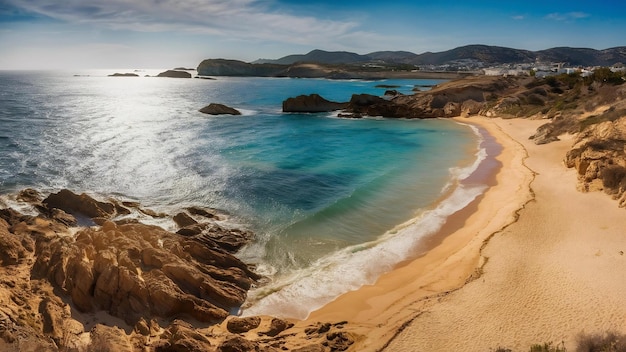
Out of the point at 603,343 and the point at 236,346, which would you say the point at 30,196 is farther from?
the point at 603,343

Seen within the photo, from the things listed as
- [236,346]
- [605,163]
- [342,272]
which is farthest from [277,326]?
[605,163]

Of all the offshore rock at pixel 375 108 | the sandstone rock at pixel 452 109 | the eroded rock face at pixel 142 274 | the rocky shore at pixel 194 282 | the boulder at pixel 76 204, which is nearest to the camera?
the rocky shore at pixel 194 282

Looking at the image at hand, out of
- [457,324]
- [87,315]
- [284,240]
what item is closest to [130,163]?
[284,240]

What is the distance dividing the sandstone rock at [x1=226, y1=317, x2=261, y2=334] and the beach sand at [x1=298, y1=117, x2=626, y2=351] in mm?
1748

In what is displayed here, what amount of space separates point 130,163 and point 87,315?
2126 cm

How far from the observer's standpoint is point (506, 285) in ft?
40.7

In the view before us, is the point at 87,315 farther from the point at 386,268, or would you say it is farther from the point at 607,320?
the point at 607,320

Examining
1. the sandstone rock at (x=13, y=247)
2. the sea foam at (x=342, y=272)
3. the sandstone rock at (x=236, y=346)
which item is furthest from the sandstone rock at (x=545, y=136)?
the sandstone rock at (x=13, y=247)

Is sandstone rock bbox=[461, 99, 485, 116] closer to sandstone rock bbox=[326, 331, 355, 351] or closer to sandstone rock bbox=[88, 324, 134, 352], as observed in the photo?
sandstone rock bbox=[326, 331, 355, 351]

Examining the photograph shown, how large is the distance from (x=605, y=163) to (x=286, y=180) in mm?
17909

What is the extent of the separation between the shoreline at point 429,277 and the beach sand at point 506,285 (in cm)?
3

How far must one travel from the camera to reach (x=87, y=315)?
10.4m

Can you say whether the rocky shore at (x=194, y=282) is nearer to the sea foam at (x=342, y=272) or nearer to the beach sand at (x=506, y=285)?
the beach sand at (x=506, y=285)

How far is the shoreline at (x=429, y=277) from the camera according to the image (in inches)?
439
